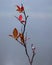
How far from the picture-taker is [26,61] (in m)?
1.41

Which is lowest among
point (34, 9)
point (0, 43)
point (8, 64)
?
point (8, 64)

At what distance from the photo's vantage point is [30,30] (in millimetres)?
1386

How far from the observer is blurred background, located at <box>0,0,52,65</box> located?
1366mm

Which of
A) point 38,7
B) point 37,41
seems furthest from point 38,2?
point 37,41

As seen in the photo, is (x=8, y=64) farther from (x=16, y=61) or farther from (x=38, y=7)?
(x=38, y=7)

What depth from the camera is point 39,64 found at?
4.59 ft

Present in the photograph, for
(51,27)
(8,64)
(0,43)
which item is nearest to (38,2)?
(51,27)

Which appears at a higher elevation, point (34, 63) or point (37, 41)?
point (37, 41)

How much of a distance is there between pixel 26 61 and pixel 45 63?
19cm

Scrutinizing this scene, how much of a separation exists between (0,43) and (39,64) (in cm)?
44

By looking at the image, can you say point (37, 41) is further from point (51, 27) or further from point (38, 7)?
point (38, 7)

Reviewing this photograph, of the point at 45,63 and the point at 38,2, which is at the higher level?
the point at 38,2

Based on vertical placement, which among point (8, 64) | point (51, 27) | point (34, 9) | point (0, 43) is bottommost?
point (8, 64)

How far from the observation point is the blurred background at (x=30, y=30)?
4.48 feet
